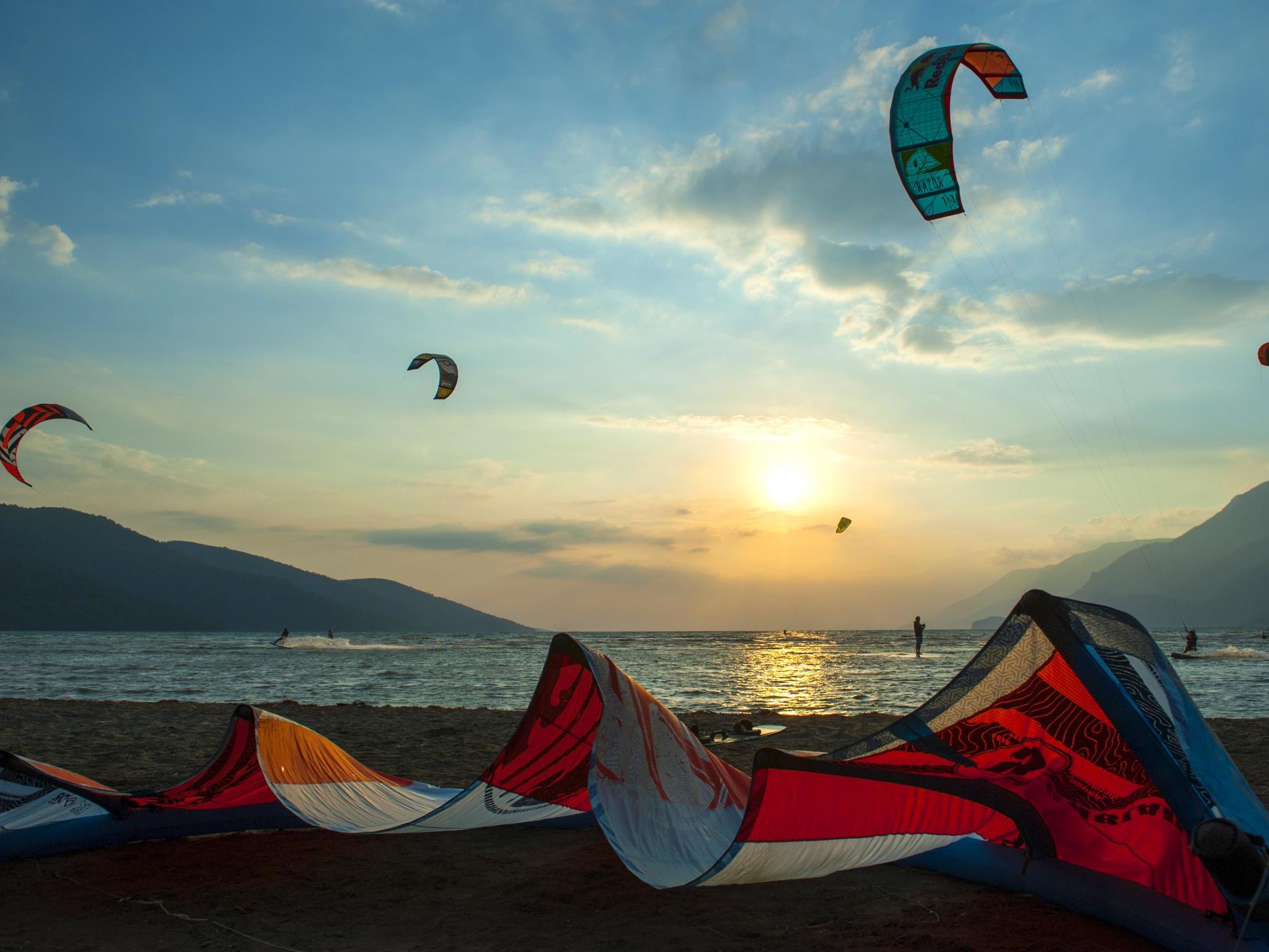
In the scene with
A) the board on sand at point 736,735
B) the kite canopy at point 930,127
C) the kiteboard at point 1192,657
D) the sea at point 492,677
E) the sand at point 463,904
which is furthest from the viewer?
the kiteboard at point 1192,657

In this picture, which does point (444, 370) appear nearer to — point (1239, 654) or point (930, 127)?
point (930, 127)

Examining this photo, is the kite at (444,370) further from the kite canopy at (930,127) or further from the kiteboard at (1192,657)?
the kiteboard at (1192,657)

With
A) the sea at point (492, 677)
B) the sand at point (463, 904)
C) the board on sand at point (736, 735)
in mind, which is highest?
the sand at point (463, 904)

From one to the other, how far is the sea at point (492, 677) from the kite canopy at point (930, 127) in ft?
33.9

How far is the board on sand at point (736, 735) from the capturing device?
10.8 m

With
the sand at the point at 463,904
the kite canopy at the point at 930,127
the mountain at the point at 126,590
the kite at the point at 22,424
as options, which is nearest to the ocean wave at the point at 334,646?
the kite at the point at 22,424

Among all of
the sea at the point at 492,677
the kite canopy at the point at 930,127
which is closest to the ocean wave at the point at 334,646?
the sea at the point at 492,677

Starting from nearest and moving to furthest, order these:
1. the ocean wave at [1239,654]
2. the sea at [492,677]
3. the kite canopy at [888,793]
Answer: the kite canopy at [888,793]
the sea at [492,677]
the ocean wave at [1239,654]

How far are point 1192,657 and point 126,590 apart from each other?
16402 centimetres

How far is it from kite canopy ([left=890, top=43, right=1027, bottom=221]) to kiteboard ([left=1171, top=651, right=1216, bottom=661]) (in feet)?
114

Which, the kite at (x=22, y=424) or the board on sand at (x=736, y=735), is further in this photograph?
the kite at (x=22, y=424)

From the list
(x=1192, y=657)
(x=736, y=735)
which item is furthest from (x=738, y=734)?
(x=1192, y=657)

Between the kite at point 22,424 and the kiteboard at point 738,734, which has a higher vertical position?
the kite at point 22,424

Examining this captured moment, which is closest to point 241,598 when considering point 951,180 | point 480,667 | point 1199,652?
point 480,667
